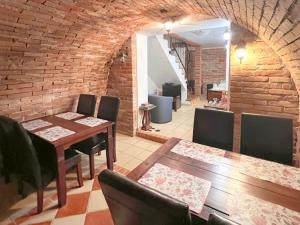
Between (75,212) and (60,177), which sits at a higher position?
(60,177)

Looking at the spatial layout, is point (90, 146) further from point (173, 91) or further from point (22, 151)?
point (173, 91)

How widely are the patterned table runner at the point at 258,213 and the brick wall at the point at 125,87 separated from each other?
320cm

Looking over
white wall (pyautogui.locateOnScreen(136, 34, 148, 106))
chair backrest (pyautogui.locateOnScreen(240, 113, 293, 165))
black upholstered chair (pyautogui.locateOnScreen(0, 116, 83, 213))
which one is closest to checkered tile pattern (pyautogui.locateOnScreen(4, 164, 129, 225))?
black upholstered chair (pyautogui.locateOnScreen(0, 116, 83, 213))

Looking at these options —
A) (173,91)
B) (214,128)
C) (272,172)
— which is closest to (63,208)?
(214,128)

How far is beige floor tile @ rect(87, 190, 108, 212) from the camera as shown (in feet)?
7.18

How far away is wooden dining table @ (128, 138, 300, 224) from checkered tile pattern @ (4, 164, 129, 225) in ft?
3.03

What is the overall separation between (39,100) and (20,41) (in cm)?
105

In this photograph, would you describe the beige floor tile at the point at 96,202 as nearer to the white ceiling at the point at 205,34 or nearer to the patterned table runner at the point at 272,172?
the patterned table runner at the point at 272,172

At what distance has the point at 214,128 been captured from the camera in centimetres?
212

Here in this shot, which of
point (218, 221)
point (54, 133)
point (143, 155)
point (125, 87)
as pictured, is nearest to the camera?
point (218, 221)

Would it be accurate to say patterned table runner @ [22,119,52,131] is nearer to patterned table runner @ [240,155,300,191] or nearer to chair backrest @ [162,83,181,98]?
patterned table runner @ [240,155,300,191]

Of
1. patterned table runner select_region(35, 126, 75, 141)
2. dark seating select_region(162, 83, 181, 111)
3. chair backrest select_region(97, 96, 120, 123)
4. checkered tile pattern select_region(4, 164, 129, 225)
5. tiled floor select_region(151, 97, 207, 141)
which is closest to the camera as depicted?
checkered tile pattern select_region(4, 164, 129, 225)

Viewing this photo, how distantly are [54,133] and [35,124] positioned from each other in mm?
600

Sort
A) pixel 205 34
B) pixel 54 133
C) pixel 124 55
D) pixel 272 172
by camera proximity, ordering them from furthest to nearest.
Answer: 1. pixel 205 34
2. pixel 124 55
3. pixel 54 133
4. pixel 272 172
